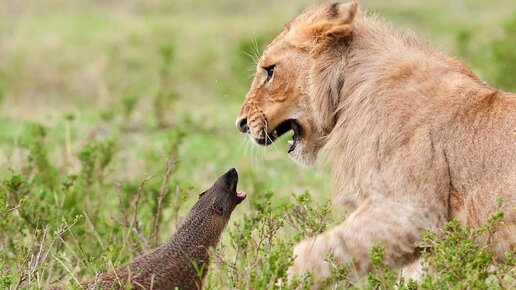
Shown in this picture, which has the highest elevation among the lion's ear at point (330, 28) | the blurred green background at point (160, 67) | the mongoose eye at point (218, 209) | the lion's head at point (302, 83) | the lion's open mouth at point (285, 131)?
the lion's ear at point (330, 28)

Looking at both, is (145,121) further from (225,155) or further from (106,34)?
(106,34)

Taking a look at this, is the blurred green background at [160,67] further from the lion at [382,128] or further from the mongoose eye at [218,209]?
the lion at [382,128]

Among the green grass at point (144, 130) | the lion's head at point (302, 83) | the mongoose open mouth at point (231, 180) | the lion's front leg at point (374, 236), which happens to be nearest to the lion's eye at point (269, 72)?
the lion's head at point (302, 83)

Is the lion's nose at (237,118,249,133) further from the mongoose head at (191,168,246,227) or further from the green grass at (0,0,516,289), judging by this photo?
the mongoose head at (191,168,246,227)

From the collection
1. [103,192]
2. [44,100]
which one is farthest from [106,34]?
[103,192]

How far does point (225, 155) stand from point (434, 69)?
5996mm

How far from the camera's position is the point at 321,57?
5105 mm

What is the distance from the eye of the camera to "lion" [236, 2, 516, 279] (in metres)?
4.56

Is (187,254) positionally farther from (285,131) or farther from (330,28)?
(330,28)

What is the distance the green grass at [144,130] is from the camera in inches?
201

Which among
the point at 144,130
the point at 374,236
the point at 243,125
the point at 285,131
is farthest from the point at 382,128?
the point at 144,130

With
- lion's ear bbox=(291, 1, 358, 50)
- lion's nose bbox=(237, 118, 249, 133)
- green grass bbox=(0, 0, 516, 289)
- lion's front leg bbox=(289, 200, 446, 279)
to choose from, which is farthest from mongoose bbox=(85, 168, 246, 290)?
lion's ear bbox=(291, 1, 358, 50)

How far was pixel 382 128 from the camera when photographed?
→ 477 cm

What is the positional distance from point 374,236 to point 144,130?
7.66 meters
